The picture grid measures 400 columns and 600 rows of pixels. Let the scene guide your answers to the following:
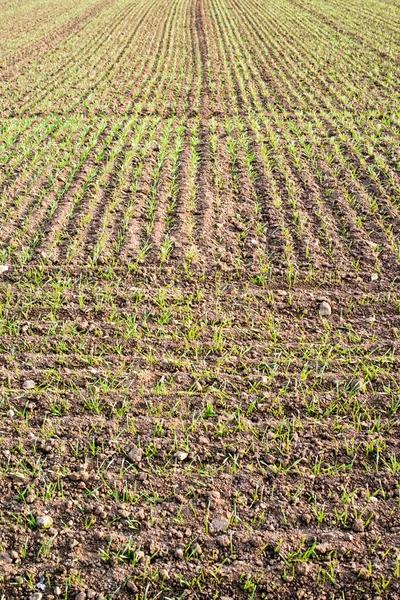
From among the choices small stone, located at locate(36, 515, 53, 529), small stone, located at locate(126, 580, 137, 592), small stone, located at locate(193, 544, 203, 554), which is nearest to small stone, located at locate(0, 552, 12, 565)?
small stone, located at locate(36, 515, 53, 529)

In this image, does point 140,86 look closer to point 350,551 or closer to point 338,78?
point 338,78

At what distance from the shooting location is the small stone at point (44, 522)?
277 cm

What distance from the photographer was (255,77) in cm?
1151

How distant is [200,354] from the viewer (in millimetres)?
3975

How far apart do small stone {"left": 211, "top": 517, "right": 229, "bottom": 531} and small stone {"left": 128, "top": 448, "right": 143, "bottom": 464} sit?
2.02 feet

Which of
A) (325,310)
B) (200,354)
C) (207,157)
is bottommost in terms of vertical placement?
(200,354)

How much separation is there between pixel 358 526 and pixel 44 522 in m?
1.72

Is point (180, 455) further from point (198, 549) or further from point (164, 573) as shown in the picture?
point (164, 573)

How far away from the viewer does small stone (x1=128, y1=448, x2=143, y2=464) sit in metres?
3.14

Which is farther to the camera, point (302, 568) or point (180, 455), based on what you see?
point (180, 455)

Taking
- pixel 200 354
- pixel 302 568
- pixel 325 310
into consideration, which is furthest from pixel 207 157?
pixel 302 568

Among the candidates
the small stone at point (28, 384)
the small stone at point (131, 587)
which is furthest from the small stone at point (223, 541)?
the small stone at point (28, 384)

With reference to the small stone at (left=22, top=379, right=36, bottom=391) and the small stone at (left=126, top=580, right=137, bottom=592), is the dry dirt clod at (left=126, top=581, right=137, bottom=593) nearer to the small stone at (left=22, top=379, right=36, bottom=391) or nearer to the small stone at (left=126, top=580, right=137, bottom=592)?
the small stone at (left=126, top=580, right=137, bottom=592)

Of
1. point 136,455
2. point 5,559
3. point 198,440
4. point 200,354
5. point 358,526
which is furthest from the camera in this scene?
point 200,354
